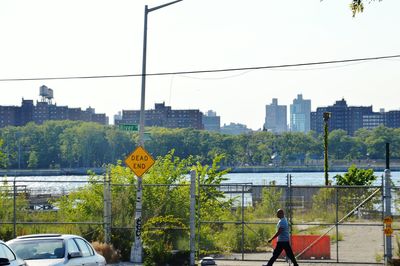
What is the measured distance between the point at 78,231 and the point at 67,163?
12754 centimetres

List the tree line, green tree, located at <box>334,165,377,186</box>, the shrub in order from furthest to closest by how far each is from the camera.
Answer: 1. the tree line
2. green tree, located at <box>334,165,377,186</box>
3. the shrub

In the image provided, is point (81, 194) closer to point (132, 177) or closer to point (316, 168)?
point (132, 177)

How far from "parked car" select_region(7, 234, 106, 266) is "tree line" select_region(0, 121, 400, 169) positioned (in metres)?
111

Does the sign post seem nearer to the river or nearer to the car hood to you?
the river

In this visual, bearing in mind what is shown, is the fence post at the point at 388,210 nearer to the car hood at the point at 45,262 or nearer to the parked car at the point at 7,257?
the car hood at the point at 45,262

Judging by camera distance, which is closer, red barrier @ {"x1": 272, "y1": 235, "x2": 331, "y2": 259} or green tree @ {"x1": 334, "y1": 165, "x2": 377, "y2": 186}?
red barrier @ {"x1": 272, "y1": 235, "x2": 331, "y2": 259}

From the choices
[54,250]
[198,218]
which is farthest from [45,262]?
[198,218]

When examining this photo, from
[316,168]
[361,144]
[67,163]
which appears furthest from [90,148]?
[361,144]

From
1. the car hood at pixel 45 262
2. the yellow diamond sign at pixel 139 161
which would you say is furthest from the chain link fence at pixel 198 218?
the car hood at pixel 45 262

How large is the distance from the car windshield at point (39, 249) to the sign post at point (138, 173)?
8.36 metres

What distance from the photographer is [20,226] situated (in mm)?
31531

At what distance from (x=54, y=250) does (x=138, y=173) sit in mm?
8785

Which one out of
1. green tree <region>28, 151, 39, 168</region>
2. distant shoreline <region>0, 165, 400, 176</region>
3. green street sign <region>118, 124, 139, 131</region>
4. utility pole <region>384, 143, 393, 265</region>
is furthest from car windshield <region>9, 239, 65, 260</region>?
green tree <region>28, 151, 39, 168</region>

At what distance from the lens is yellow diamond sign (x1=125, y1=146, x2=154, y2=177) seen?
1124 inches
